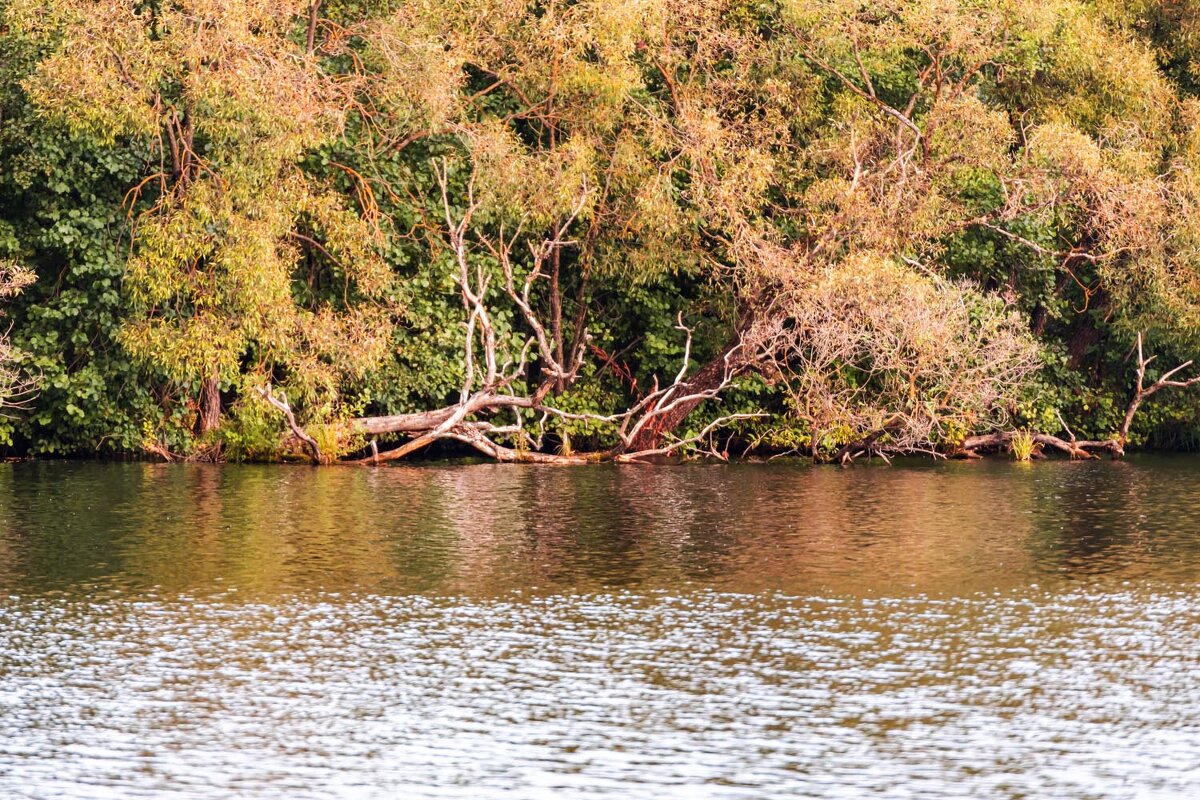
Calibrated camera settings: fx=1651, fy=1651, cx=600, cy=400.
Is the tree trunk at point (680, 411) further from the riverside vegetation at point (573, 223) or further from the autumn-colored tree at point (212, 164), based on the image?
the autumn-colored tree at point (212, 164)

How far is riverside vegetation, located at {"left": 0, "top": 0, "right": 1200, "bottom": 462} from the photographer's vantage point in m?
31.1

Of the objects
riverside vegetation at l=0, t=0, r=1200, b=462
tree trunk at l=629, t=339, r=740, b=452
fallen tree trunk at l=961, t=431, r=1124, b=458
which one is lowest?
fallen tree trunk at l=961, t=431, r=1124, b=458

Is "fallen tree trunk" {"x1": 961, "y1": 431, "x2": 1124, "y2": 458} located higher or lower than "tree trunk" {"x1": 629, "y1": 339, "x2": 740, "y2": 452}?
lower

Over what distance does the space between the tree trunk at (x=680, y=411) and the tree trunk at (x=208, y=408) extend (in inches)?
347

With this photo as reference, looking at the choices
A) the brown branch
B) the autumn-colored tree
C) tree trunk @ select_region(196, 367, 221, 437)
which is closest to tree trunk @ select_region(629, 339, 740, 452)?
the autumn-colored tree

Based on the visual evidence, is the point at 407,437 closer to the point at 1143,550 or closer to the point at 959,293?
the point at 959,293

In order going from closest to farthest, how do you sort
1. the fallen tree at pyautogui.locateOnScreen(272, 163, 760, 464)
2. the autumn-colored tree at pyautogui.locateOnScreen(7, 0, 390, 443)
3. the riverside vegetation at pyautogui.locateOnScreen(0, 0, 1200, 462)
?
the autumn-colored tree at pyautogui.locateOnScreen(7, 0, 390, 443), the riverside vegetation at pyautogui.locateOnScreen(0, 0, 1200, 462), the fallen tree at pyautogui.locateOnScreen(272, 163, 760, 464)

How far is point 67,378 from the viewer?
3253 cm

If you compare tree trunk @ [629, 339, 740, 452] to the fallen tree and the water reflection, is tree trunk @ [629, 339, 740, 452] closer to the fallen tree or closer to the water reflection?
the fallen tree

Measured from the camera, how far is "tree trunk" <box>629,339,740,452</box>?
1420 inches

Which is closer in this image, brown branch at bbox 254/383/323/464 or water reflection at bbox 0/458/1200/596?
water reflection at bbox 0/458/1200/596

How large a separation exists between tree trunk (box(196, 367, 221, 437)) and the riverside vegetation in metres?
0.09

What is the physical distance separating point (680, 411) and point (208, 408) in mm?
10153

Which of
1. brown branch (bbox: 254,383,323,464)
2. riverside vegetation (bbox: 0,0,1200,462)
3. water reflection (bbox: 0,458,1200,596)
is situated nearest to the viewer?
water reflection (bbox: 0,458,1200,596)
